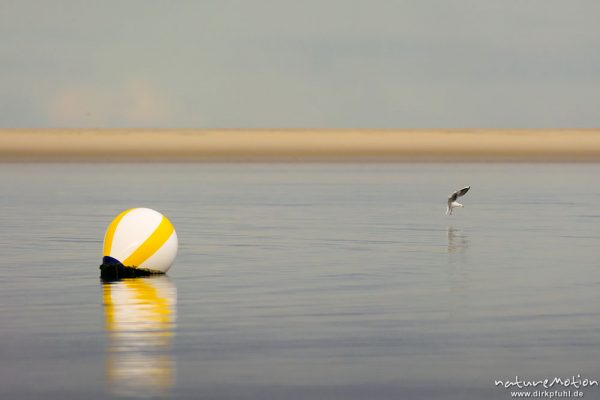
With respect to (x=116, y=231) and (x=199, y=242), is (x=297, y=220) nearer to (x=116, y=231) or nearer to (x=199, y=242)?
(x=199, y=242)

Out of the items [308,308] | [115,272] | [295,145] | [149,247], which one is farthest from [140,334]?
[295,145]

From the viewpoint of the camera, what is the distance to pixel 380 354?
1223cm

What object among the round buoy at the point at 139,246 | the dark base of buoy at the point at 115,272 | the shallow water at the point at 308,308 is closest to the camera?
the shallow water at the point at 308,308

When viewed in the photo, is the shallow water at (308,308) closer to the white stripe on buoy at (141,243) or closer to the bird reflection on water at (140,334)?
the bird reflection on water at (140,334)

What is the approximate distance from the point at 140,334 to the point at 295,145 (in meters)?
118

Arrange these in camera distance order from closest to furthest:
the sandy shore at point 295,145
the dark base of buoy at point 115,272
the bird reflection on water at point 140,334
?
the bird reflection on water at point 140,334 < the dark base of buoy at point 115,272 < the sandy shore at point 295,145

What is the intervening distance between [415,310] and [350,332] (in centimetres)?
170

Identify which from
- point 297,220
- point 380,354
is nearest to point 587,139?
point 297,220

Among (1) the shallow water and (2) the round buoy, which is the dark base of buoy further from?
(1) the shallow water

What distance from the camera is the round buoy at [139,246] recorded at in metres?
18.7

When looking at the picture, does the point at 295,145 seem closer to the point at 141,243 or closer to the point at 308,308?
the point at 141,243

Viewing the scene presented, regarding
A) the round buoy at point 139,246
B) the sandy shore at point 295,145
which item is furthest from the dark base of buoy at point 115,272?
the sandy shore at point 295,145

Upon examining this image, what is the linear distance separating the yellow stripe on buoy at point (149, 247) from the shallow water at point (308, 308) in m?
0.47

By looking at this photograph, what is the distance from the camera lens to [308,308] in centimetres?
1519
